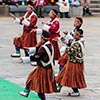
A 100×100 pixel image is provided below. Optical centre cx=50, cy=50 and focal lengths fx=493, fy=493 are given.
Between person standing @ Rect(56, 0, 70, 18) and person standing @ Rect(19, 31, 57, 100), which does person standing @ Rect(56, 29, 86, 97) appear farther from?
person standing @ Rect(56, 0, 70, 18)

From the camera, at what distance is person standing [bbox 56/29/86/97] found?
995 centimetres

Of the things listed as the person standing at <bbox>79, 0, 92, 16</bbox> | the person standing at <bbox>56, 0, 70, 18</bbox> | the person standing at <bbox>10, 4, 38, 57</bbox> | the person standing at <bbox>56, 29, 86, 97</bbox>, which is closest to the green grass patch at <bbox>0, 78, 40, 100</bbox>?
the person standing at <bbox>56, 29, 86, 97</bbox>

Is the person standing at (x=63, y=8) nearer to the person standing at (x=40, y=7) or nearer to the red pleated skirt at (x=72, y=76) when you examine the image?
the person standing at (x=40, y=7)

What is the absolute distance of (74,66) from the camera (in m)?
9.99

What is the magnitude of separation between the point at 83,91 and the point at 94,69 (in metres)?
2.71

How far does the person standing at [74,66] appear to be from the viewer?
995cm

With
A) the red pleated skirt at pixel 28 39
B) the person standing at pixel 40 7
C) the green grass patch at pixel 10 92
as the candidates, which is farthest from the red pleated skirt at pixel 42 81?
the person standing at pixel 40 7

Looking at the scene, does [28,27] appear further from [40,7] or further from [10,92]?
[40,7]

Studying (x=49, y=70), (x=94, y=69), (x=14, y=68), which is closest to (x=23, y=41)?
(x=14, y=68)

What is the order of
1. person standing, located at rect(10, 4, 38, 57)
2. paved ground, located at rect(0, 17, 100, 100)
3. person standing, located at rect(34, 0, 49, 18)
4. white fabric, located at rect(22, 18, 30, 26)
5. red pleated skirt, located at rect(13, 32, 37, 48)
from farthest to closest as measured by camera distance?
1. person standing, located at rect(34, 0, 49, 18)
2. red pleated skirt, located at rect(13, 32, 37, 48)
3. person standing, located at rect(10, 4, 38, 57)
4. white fabric, located at rect(22, 18, 30, 26)
5. paved ground, located at rect(0, 17, 100, 100)

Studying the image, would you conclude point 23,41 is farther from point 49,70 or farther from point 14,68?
point 49,70

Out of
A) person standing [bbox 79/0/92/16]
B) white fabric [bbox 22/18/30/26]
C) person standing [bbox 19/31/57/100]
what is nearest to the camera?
person standing [bbox 19/31/57/100]

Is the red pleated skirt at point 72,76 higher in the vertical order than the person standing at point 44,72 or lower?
lower

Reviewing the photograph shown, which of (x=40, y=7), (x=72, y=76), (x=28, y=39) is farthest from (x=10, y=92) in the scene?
(x=40, y=7)
